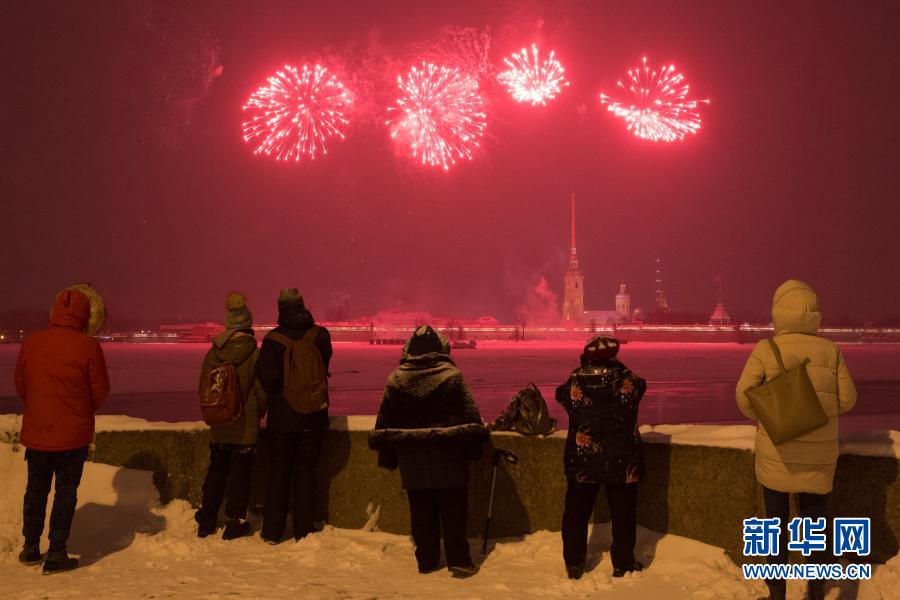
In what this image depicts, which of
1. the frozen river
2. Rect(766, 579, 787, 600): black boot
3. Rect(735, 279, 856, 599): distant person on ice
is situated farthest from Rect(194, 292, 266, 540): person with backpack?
the frozen river

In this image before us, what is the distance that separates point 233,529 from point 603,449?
319 cm

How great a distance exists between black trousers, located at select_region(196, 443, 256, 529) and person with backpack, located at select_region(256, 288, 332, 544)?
0.20 metres

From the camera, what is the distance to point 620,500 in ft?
18.8

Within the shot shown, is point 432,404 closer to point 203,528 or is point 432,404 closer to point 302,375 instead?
point 302,375

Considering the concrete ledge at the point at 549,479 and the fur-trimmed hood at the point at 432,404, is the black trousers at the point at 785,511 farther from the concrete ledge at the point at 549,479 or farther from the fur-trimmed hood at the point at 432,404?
the fur-trimmed hood at the point at 432,404

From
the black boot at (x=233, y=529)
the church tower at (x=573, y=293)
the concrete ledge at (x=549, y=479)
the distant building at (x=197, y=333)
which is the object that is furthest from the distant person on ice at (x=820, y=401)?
the church tower at (x=573, y=293)

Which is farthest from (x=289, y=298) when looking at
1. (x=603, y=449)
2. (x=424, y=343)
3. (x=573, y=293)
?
(x=573, y=293)

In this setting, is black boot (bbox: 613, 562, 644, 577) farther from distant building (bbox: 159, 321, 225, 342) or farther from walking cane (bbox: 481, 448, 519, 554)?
distant building (bbox: 159, 321, 225, 342)

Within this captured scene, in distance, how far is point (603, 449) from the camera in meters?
5.67

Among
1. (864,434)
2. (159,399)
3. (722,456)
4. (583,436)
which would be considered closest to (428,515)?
(583,436)

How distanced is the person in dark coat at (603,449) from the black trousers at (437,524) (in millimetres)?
751

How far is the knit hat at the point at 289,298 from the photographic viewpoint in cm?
679

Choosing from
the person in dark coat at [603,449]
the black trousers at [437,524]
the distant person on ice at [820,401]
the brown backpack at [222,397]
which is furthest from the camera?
the brown backpack at [222,397]

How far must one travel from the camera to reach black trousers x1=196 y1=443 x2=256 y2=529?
6824 mm
